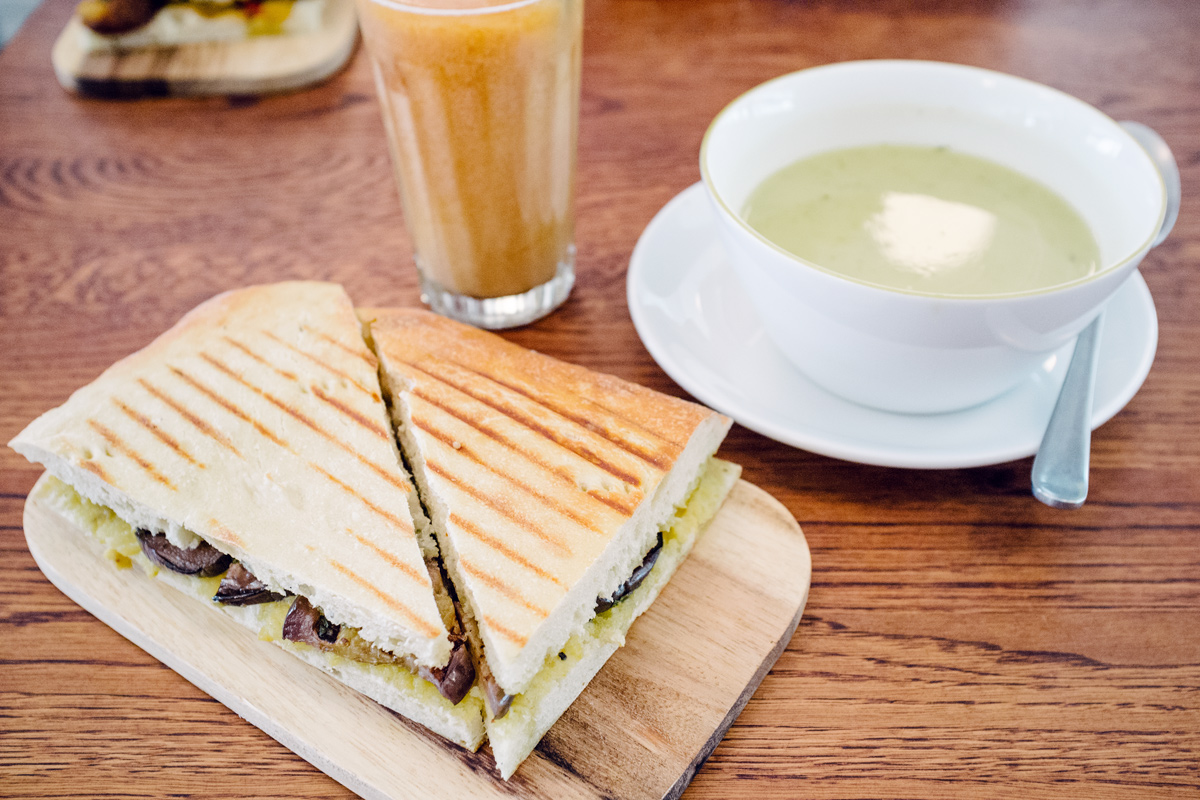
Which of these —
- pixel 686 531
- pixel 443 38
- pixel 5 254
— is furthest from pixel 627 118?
pixel 5 254

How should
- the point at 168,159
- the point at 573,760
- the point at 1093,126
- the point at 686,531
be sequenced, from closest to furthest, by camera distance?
the point at 573,760
the point at 686,531
the point at 1093,126
the point at 168,159

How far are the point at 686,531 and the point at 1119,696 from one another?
65 centimetres

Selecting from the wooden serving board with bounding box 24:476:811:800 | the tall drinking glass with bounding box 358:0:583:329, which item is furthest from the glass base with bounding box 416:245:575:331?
the wooden serving board with bounding box 24:476:811:800

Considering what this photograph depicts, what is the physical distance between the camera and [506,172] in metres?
1.62

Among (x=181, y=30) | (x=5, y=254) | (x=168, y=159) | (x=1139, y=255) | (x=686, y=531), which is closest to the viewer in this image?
(x=1139, y=255)

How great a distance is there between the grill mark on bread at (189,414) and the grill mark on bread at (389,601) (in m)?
0.30

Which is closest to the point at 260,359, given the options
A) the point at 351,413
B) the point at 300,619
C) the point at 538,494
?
the point at 351,413

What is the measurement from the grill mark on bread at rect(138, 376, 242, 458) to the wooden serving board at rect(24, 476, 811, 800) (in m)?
0.25

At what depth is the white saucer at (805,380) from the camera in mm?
1397

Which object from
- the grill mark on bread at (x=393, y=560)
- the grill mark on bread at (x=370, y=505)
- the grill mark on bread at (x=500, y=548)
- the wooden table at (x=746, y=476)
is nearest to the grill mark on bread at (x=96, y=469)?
the wooden table at (x=746, y=476)

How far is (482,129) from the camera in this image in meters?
1.54

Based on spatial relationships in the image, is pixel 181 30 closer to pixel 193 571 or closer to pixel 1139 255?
pixel 193 571

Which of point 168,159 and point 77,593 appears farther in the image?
point 168,159

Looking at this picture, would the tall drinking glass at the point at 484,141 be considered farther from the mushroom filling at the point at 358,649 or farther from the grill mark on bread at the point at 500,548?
the mushroom filling at the point at 358,649
